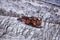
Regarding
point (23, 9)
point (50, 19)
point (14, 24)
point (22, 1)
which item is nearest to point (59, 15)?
point (50, 19)

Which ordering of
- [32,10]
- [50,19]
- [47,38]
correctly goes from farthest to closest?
[32,10], [50,19], [47,38]

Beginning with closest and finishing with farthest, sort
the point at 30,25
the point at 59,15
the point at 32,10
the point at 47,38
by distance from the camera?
the point at 47,38
the point at 30,25
the point at 59,15
the point at 32,10

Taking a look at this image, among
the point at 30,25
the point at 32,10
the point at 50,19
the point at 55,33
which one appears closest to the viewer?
the point at 55,33

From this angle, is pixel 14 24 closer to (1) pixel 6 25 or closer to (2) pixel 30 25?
(1) pixel 6 25

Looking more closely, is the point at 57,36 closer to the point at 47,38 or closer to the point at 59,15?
the point at 47,38

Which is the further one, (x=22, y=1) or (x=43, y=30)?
(x=22, y=1)

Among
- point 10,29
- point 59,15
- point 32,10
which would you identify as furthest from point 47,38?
point 32,10

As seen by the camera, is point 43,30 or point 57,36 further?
point 43,30

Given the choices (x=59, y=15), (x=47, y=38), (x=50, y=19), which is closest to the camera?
(x=47, y=38)

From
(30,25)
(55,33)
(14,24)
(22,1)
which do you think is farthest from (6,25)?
(22,1)
